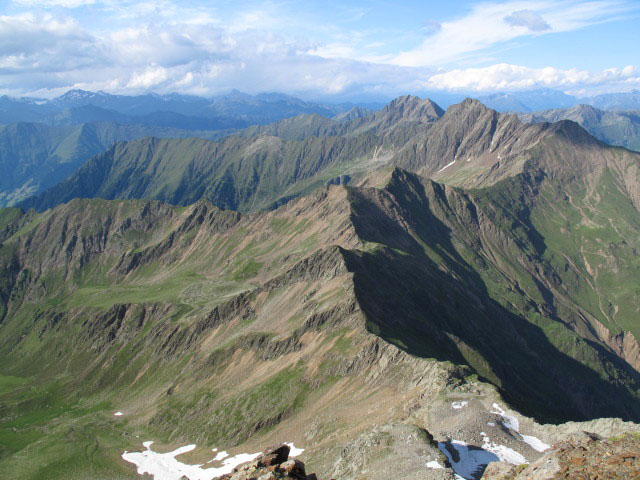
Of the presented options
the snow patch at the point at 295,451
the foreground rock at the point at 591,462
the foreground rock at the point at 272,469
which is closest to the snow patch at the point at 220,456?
the snow patch at the point at 295,451

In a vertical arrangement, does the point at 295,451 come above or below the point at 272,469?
below

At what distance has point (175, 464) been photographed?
114938 mm

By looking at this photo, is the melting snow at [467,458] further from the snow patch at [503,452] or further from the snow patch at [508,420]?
the snow patch at [508,420]

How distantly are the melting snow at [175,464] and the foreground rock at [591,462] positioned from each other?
6247 centimetres

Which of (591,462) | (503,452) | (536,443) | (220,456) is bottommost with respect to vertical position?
(220,456)

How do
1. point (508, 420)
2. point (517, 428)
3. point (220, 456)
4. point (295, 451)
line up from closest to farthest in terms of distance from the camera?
point (517, 428) → point (508, 420) → point (295, 451) → point (220, 456)

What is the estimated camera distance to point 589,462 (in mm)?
33344

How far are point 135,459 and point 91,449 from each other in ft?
56.2

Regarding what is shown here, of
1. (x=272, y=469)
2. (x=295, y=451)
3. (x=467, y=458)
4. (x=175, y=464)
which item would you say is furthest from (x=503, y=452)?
(x=175, y=464)

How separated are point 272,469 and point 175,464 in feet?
281

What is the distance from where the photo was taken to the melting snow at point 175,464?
4013 inches

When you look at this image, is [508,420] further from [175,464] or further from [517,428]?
[175,464]

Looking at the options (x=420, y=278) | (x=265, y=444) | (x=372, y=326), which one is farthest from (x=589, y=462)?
(x=420, y=278)

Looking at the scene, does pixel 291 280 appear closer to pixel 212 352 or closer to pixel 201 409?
pixel 212 352
